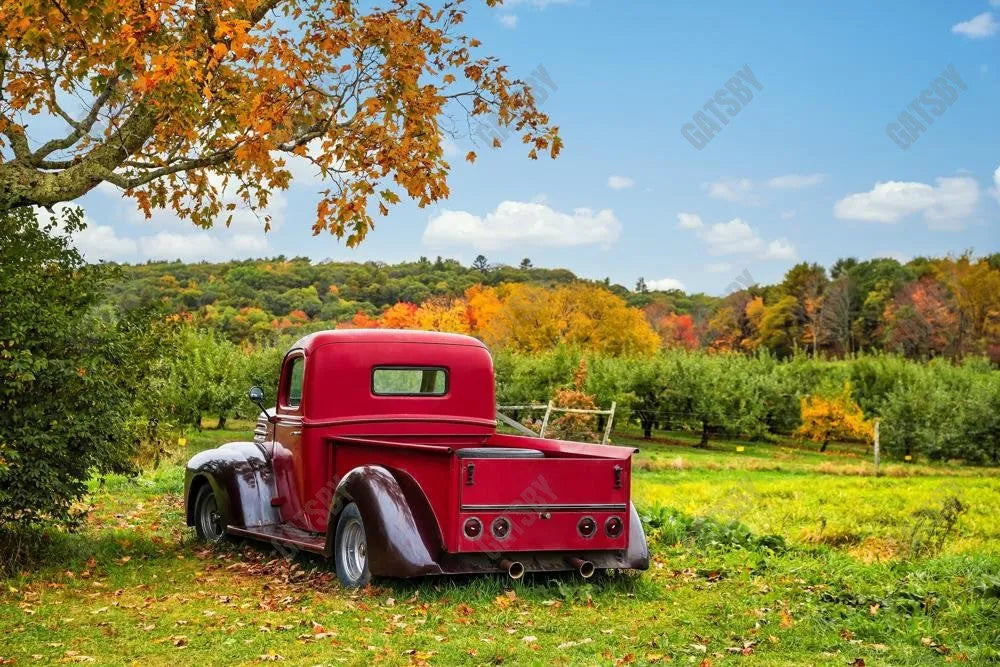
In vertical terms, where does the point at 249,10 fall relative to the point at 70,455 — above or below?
above

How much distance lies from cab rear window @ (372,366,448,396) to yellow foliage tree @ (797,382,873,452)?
94.9 ft

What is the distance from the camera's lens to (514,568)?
7332 millimetres

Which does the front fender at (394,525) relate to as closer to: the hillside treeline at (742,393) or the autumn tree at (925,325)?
the hillside treeline at (742,393)

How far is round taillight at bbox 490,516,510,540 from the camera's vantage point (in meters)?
7.34

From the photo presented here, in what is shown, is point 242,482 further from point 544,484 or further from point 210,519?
point 544,484

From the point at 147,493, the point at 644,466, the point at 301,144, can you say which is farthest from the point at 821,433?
the point at 301,144

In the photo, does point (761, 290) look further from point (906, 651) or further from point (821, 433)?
point (906, 651)

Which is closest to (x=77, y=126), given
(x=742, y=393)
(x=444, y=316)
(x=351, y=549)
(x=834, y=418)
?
(x=351, y=549)

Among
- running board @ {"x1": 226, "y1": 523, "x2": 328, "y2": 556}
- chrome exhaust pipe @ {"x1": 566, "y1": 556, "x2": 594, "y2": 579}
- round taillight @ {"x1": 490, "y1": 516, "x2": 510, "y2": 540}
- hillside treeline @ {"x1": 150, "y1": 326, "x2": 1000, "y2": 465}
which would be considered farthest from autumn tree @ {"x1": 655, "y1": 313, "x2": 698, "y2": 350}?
round taillight @ {"x1": 490, "y1": 516, "x2": 510, "y2": 540}

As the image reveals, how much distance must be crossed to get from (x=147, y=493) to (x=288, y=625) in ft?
29.3

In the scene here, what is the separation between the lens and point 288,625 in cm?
675

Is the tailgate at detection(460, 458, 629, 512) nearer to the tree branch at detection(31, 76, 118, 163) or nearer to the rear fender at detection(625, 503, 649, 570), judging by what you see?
the rear fender at detection(625, 503, 649, 570)

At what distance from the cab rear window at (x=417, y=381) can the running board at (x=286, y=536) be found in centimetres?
157

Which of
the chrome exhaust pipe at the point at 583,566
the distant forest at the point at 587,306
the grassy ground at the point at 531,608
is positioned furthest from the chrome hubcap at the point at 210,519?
the distant forest at the point at 587,306
